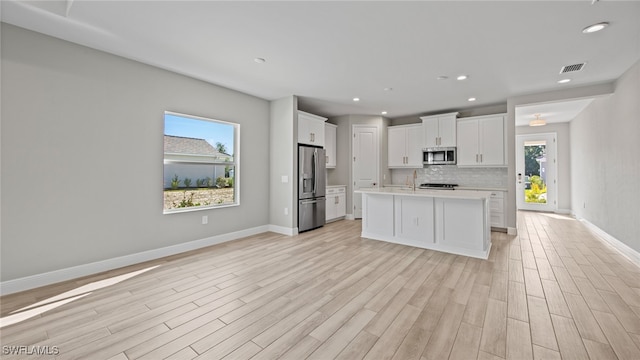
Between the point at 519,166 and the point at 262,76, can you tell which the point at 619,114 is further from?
the point at 262,76

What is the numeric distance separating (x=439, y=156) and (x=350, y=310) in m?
5.12

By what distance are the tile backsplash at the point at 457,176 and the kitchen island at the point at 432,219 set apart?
1.91 meters

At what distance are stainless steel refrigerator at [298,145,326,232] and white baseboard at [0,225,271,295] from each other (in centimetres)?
160

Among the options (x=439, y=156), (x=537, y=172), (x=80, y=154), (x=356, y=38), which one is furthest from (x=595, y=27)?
(x=537, y=172)

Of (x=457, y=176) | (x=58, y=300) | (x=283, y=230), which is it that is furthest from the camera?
(x=457, y=176)

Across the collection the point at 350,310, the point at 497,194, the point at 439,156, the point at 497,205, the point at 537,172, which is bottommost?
the point at 350,310

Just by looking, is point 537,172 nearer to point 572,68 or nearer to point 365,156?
point 572,68

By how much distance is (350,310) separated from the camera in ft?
7.36

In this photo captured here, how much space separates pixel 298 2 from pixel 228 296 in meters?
2.90

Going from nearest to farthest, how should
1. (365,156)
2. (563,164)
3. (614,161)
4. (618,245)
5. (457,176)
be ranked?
(618,245), (614,161), (457,176), (365,156), (563,164)

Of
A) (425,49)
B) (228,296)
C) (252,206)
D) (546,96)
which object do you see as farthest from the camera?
(252,206)

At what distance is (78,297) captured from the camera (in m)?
2.51

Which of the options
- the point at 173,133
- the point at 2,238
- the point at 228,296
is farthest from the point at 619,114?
the point at 2,238

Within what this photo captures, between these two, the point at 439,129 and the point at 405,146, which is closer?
the point at 439,129
